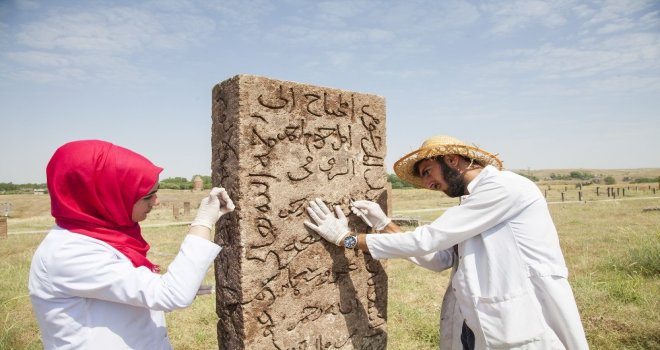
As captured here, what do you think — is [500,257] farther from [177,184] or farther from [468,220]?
[177,184]

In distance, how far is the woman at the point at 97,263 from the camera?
5.11 feet

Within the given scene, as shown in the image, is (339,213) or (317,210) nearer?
(317,210)

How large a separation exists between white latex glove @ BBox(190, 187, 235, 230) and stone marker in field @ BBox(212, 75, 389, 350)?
0.22 meters

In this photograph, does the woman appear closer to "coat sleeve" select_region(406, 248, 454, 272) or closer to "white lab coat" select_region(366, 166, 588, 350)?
"white lab coat" select_region(366, 166, 588, 350)

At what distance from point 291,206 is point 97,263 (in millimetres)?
1268

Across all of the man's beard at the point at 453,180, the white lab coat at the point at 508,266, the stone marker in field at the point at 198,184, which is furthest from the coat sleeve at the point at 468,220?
the stone marker in field at the point at 198,184

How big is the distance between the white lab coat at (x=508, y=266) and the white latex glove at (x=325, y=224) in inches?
19.0

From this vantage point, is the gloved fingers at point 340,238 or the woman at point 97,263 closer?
the woman at point 97,263

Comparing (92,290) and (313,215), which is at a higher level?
(313,215)

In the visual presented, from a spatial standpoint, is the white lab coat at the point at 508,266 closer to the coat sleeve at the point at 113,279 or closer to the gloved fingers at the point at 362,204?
the gloved fingers at the point at 362,204

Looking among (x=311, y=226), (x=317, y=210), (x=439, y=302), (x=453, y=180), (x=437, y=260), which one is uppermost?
(x=453, y=180)

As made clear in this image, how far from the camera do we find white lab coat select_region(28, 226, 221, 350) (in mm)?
1547

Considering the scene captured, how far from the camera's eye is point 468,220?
2.25m

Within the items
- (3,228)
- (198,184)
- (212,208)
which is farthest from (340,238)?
(198,184)
